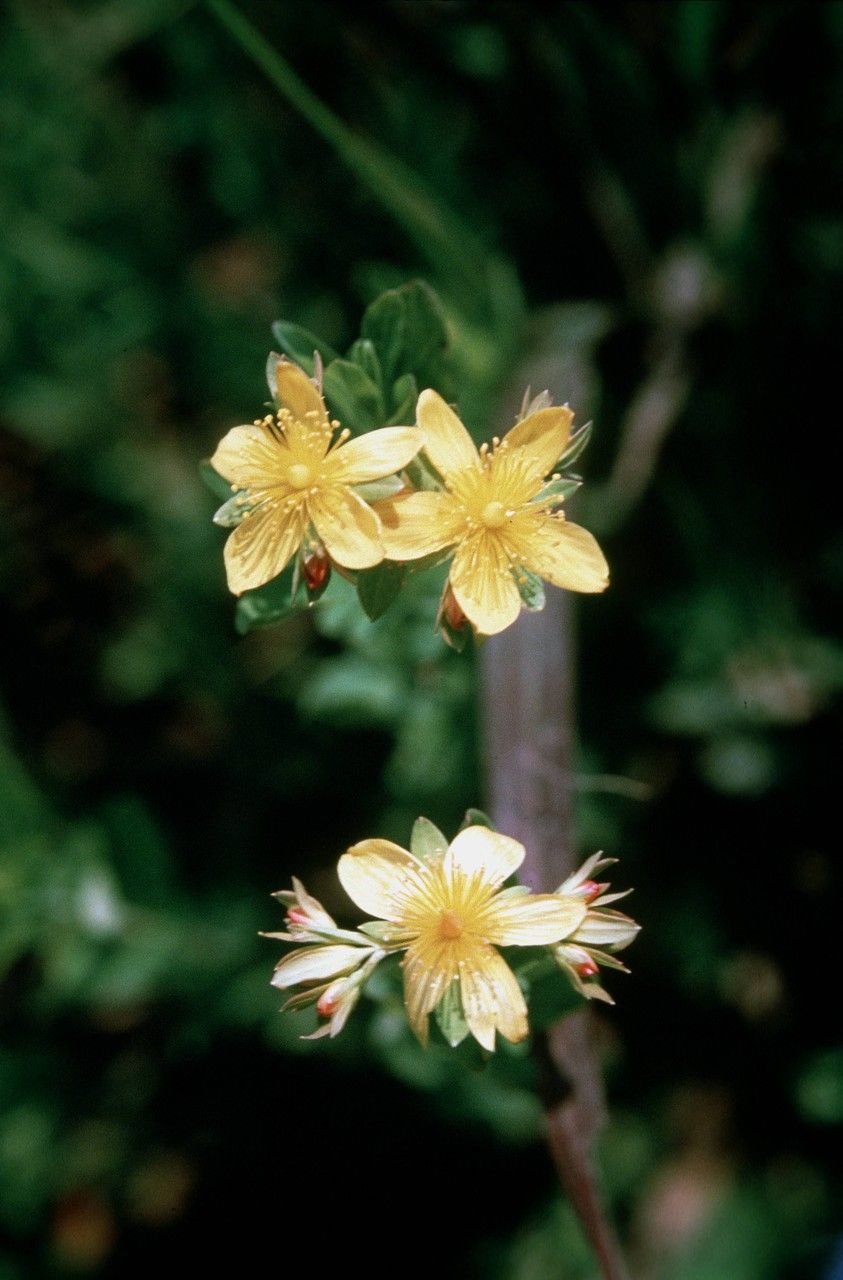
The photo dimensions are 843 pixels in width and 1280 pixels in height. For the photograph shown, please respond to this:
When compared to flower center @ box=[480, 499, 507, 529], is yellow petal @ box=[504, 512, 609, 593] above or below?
below

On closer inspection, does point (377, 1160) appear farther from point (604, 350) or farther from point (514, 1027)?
point (604, 350)

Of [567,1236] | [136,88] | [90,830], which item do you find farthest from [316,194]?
[567,1236]

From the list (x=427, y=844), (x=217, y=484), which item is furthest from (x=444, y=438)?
(x=427, y=844)

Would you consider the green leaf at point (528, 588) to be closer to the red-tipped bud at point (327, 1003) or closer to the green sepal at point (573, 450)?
the green sepal at point (573, 450)

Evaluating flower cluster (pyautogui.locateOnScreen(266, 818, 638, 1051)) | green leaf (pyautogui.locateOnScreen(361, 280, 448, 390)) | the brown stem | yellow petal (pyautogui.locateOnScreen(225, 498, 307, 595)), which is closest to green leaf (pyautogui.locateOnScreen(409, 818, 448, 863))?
flower cluster (pyautogui.locateOnScreen(266, 818, 638, 1051))

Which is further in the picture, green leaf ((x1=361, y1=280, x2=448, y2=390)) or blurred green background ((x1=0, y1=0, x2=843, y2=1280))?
blurred green background ((x1=0, y1=0, x2=843, y2=1280))

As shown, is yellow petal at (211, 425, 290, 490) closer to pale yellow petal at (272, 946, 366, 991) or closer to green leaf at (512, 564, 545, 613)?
green leaf at (512, 564, 545, 613)
